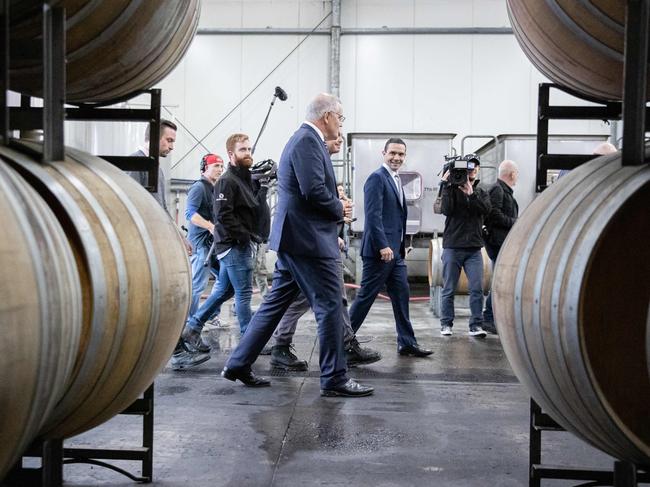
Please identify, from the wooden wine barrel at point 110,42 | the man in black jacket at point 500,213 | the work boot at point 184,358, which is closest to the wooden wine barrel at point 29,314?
the wooden wine barrel at point 110,42

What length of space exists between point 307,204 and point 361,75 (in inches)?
395

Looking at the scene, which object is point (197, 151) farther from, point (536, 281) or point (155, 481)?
point (536, 281)

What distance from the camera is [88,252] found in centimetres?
161

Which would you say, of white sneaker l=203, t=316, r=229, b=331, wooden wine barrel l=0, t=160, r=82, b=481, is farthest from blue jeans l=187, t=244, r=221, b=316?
wooden wine barrel l=0, t=160, r=82, b=481

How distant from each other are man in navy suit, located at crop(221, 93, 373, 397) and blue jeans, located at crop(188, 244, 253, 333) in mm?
1032

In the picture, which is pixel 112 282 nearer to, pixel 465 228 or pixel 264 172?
pixel 264 172

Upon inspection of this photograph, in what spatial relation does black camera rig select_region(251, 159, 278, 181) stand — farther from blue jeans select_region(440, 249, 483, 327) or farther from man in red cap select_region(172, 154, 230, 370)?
blue jeans select_region(440, 249, 483, 327)

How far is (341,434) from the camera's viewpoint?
313 centimetres

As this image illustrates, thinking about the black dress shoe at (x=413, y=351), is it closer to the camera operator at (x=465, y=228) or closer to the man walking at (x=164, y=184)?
the camera operator at (x=465, y=228)

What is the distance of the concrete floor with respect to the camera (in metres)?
2.59

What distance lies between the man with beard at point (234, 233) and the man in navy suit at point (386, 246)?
0.89 metres

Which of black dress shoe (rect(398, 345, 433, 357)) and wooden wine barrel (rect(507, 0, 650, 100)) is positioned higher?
wooden wine barrel (rect(507, 0, 650, 100))

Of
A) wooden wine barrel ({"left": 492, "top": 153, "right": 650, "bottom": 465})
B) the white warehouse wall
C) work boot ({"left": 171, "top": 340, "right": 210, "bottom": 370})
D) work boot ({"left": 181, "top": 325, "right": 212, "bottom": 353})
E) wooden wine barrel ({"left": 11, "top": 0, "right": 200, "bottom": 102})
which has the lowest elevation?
work boot ({"left": 171, "top": 340, "right": 210, "bottom": 370})

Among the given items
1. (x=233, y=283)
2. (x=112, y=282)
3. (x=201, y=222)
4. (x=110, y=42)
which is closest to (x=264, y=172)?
(x=201, y=222)
